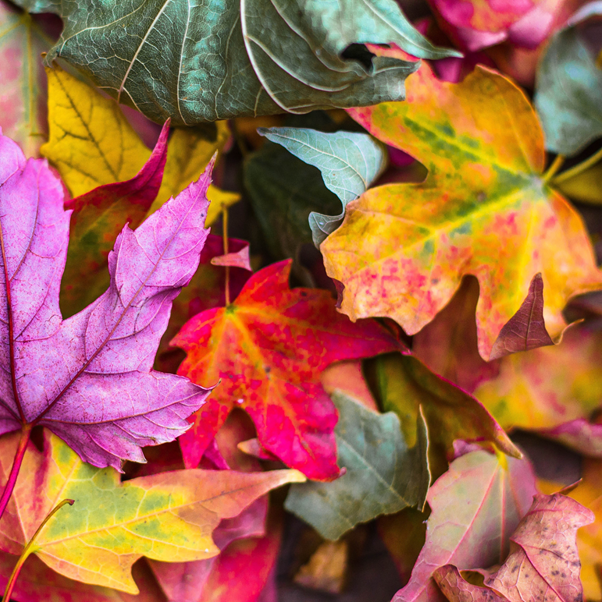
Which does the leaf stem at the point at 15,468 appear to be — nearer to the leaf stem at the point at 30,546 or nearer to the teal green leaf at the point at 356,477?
the leaf stem at the point at 30,546

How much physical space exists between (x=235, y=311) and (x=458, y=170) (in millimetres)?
271

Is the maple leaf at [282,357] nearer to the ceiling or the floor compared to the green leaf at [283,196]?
nearer to the floor

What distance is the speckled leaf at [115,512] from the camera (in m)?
0.43

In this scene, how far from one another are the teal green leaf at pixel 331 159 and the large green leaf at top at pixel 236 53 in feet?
0.09

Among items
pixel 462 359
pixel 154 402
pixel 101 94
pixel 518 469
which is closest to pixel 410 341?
pixel 462 359

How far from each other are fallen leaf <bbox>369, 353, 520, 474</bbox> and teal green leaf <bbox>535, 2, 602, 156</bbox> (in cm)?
33

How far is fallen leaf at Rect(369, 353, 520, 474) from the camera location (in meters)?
0.47

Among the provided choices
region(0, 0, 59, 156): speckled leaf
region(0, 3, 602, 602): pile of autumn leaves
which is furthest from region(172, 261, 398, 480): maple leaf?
region(0, 0, 59, 156): speckled leaf

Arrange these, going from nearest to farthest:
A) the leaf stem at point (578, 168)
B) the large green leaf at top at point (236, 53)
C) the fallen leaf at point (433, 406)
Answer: the large green leaf at top at point (236, 53) < the fallen leaf at point (433, 406) < the leaf stem at point (578, 168)

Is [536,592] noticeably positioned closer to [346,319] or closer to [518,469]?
[518,469]

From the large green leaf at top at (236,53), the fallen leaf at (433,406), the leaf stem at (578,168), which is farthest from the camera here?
the leaf stem at (578,168)

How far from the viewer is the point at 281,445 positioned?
18.8 inches

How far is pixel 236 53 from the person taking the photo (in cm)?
41

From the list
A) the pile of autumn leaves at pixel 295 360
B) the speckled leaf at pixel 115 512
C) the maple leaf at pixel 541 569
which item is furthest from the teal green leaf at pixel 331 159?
the maple leaf at pixel 541 569
